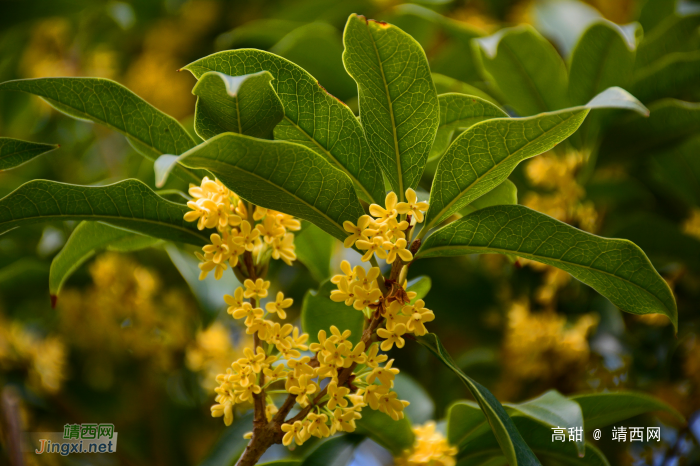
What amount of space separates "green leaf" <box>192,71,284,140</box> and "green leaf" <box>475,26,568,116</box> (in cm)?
88

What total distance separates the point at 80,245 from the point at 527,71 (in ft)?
3.88

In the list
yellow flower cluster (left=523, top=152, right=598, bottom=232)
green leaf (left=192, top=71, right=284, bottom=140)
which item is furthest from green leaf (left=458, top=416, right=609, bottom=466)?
green leaf (left=192, top=71, right=284, bottom=140)

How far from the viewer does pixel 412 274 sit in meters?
1.67

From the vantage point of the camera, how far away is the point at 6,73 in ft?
7.42

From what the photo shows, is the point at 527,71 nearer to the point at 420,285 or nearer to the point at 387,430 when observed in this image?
the point at 420,285

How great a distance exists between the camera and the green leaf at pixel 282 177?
23.6 inches

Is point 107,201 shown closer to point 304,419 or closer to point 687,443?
point 304,419

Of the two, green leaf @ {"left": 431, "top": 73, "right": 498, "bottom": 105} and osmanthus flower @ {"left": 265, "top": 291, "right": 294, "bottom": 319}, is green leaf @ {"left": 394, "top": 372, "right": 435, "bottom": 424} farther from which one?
green leaf @ {"left": 431, "top": 73, "right": 498, "bottom": 105}

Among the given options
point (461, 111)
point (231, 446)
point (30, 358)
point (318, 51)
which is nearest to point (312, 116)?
point (461, 111)

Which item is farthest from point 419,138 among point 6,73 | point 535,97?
point 6,73

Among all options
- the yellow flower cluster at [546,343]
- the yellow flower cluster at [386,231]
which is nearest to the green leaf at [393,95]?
the yellow flower cluster at [386,231]

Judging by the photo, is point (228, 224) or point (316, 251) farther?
point (316, 251)

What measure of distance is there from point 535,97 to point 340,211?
983 mm

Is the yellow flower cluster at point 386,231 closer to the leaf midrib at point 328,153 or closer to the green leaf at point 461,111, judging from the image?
the leaf midrib at point 328,153
